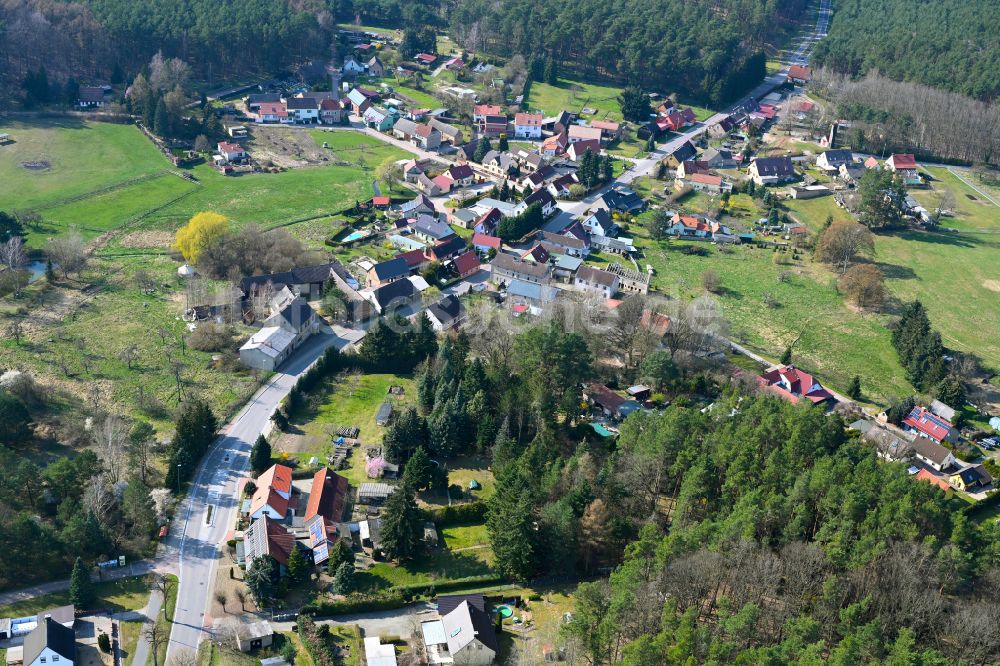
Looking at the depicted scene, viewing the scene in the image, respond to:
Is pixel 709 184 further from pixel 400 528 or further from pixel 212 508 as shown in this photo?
pixel 212 508

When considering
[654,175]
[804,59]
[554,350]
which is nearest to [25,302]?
[554,350]

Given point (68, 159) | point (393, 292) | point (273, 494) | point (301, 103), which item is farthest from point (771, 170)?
point (68, 159)

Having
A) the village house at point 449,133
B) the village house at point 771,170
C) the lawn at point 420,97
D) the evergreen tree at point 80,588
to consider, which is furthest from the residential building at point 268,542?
the lawn at point 420,97

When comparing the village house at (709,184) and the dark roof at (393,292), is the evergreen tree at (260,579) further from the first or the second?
the village house at (709,184)

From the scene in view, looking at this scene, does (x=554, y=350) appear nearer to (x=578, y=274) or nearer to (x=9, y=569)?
(x=578, y=274)

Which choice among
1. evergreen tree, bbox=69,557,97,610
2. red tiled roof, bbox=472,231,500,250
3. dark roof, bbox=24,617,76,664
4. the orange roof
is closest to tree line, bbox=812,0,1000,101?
red tiled roof, bbox=472,231,500,250

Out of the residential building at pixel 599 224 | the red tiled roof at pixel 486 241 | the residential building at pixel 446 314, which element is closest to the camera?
the residential building at pixel 446 314

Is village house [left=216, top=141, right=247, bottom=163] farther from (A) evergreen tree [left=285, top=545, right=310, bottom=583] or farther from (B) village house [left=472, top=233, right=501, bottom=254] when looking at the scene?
(A) evergreen tree [left=285, top=545, right=310, bottom=583]
